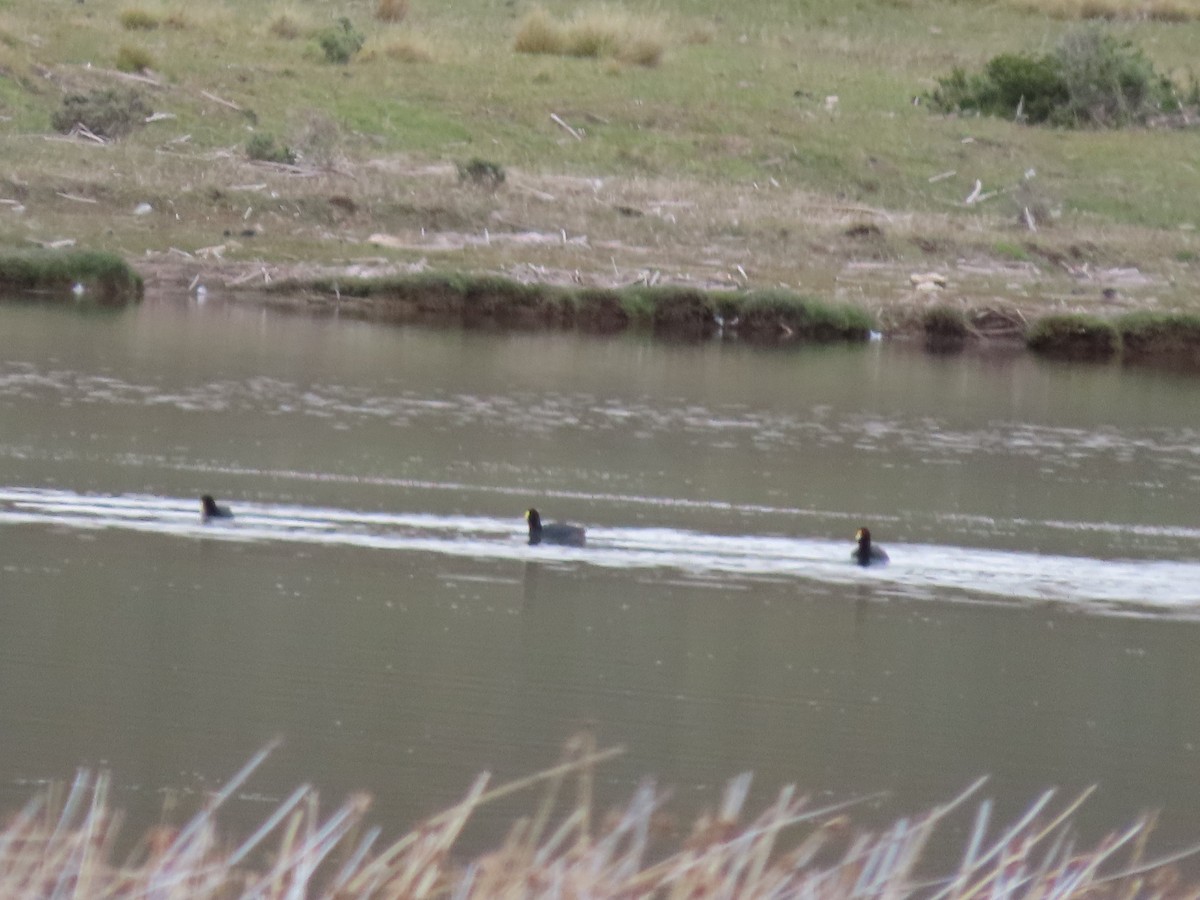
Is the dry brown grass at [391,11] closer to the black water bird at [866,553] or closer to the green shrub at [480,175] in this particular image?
the green shrub at [480,175]

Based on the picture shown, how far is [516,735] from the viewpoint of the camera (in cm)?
1027

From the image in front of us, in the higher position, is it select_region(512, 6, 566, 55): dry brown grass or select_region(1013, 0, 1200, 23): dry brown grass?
select_region(1013, 0, 1200, 23): dry brown grass

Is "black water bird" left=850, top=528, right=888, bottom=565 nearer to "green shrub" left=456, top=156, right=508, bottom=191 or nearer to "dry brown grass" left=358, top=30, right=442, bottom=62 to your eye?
"green shrub" left=456, top=156, right=508, bottom=191

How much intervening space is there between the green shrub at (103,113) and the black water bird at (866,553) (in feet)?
65.8

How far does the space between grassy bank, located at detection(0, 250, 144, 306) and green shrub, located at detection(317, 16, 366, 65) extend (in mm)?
12818

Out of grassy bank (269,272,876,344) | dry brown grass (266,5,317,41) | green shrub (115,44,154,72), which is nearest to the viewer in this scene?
grassy bank (269,272,876,344)

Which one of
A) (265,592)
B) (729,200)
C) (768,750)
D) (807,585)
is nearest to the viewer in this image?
(768,750)

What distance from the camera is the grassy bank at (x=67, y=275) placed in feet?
88.3

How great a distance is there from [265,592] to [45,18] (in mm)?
27401

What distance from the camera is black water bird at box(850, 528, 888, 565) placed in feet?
47.1

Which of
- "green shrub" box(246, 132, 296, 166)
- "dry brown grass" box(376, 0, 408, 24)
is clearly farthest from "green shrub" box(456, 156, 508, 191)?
"dry brown grass" box(376, 0, 408, 24)

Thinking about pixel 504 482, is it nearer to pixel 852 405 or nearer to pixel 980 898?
pixel 852 405

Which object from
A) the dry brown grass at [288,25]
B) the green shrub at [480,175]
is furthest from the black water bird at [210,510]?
the dry brown grass at [288,25]

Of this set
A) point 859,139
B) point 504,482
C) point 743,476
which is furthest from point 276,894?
point 859,139
